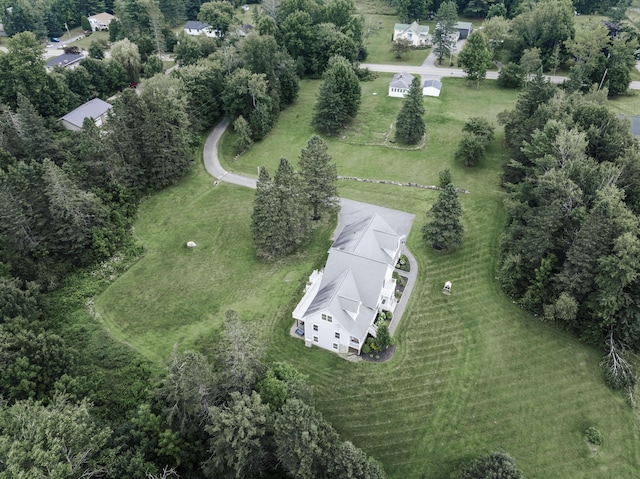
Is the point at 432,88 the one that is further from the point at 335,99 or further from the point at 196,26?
the point at 196,26

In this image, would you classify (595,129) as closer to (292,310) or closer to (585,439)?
(585,439)

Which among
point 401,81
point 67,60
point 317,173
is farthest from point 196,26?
point 317,173

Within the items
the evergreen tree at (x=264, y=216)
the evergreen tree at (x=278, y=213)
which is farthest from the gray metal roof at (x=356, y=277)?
the evergreen tree at (x=264, y=216)

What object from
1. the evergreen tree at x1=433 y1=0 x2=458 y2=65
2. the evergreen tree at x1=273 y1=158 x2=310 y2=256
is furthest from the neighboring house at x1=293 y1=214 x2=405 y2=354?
the evergreen tree at x1=433 y1=0 x2=458 y2=65

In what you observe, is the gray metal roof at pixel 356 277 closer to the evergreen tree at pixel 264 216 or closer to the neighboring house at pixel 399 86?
the evergreen tree at pixel 264 216

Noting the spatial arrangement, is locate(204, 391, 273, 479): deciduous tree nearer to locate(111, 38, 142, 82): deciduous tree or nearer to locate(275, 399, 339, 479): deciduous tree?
locate(275, 399, 339, 479): deciduous tree
